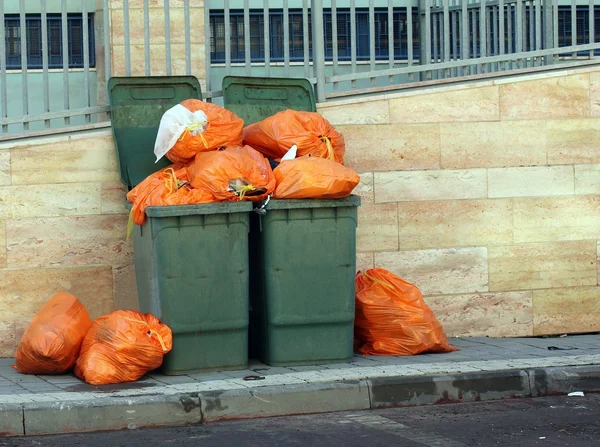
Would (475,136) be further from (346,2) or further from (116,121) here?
(116,121)

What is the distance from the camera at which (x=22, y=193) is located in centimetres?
835

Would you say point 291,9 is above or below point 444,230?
above

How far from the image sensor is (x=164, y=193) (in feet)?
24.9

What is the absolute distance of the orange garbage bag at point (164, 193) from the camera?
7.55 m

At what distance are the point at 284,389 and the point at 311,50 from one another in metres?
3.29

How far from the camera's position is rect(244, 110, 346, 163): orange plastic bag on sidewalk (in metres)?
8.12

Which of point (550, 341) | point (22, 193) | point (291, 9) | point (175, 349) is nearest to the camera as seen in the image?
point (175, 349)

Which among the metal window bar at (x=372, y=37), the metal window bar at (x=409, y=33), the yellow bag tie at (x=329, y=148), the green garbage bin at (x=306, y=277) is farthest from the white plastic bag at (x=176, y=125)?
the metal window bar at (x=409, y=33)

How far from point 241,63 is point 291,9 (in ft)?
2.73

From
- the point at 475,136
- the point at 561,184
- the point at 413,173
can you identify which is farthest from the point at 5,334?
the point at 561,184

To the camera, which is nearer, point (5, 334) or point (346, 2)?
point (5, 334)

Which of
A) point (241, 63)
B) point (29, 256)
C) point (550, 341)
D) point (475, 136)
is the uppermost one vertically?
point (241, 63)

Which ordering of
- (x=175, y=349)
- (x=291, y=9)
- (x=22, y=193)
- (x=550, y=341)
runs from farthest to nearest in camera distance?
1. (x=291, y=9)
2. (x=550, y=341)
3. (x=22, y=193)
4. (x=175, y=349)

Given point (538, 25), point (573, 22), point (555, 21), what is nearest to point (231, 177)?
point (538, 25)
